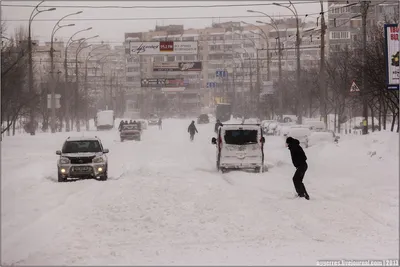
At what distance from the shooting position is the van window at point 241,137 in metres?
26.5

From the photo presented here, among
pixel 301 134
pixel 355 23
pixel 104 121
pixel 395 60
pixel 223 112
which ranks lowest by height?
pixel 104 121

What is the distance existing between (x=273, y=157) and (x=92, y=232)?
79.3ft

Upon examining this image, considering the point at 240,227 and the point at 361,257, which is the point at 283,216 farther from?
the point at 361,257

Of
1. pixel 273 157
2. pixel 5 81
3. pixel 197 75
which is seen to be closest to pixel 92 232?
pixel 273 157

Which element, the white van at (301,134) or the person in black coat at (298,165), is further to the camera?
the white van at (301,134)

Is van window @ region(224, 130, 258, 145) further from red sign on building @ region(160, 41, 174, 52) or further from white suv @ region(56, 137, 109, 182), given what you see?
red sign on building @ region(160, 41, 174, 52)

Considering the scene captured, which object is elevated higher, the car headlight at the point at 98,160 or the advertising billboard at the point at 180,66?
the advertising billboard at the point at 180,66

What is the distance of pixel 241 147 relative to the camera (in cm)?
2642

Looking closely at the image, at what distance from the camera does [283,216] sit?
14.5 m

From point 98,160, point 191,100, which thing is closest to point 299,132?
point 98,160

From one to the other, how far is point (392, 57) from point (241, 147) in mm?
6755

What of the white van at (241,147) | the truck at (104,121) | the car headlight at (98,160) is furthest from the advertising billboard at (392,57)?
the truck at (104,121)

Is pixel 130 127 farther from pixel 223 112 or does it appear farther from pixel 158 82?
pixel 223 112

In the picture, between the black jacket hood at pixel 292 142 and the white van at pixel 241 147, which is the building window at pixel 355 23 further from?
the black jacket hood at pixel 292 142
